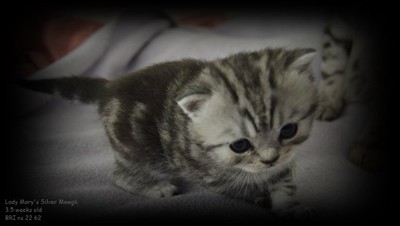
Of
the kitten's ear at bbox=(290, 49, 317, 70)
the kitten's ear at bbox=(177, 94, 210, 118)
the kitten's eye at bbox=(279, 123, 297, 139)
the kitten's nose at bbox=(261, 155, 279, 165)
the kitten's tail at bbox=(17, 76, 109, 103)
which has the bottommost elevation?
the kitten's nose at bbox=(261, 155, 279, 165)

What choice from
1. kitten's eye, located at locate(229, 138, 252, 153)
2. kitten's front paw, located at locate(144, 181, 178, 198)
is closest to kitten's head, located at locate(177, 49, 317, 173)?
kitten's eye, located at locate(229, 138, 252, 153)

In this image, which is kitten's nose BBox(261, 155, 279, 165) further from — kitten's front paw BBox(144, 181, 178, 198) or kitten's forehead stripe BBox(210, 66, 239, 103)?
kitten's front paw BBox(144, 181, 178, 198)

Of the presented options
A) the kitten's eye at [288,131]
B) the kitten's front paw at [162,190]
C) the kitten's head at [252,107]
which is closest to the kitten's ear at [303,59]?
the kitten's head at [252,107]

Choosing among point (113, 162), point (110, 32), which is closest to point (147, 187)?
point (113, 162)

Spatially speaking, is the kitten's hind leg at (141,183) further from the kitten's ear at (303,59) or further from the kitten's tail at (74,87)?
the kitten's ear at (303,59)

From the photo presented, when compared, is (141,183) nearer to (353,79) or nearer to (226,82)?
(226,82)

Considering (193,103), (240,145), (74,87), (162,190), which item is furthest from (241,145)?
(74,87)

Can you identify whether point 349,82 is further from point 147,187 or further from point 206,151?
point 147,187
